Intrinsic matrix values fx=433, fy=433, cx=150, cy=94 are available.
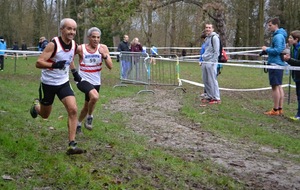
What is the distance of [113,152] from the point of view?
6.49m

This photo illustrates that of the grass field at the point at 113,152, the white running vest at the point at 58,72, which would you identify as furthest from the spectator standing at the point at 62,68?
the grass field at the point at 113,152

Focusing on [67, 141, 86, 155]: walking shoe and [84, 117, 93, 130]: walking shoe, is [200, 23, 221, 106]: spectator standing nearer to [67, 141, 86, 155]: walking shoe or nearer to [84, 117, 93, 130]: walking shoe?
[84, 117, 93, 130]: walking shoe

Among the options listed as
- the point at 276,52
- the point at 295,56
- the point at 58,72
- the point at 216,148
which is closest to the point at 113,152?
the point at 58,72

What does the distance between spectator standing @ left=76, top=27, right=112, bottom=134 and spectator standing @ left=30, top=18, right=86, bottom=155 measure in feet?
2.83

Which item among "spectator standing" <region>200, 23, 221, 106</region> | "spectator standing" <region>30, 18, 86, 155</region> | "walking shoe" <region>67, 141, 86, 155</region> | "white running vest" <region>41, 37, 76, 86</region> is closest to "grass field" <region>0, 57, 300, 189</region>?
"walking shoe" <region>67, 141, 86, 155</region>

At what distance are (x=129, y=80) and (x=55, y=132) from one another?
813cm

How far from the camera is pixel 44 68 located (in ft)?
19.8

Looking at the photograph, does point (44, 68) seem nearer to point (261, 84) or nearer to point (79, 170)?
point (79, 170)

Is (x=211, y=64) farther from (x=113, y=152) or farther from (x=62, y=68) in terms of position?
(x=62, y=68)

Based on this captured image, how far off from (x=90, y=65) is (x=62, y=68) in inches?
58.7

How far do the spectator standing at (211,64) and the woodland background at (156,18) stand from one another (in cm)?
2234

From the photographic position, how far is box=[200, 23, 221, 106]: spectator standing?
1164 cm

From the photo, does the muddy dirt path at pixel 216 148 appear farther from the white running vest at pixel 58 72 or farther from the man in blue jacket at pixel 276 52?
the man in blue jacket at pixel 276 52

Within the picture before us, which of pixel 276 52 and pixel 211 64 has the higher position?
pixel 276 52
